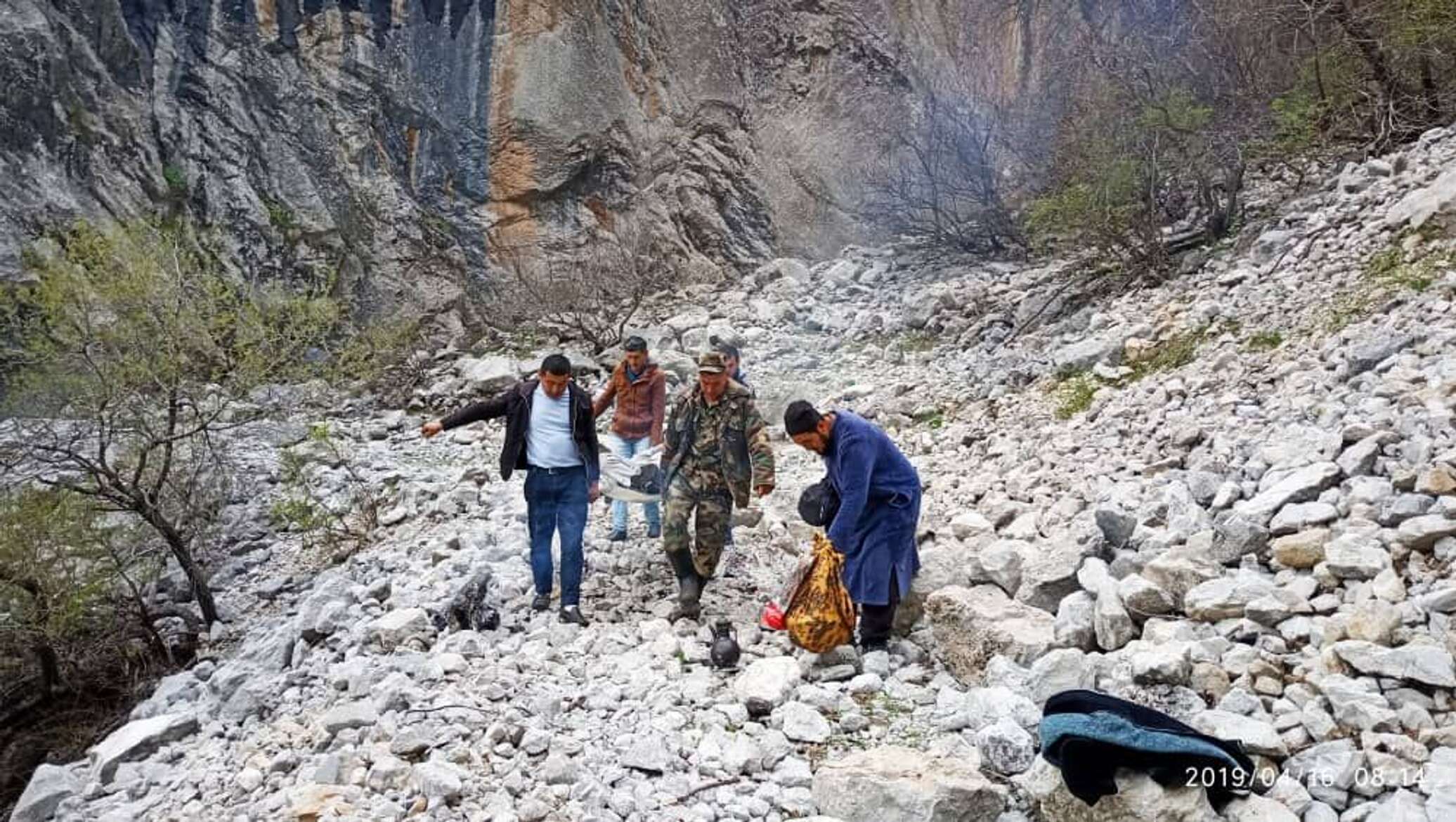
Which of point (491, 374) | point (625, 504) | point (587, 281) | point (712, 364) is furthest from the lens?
point (587, 281)

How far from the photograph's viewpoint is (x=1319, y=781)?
2.22m

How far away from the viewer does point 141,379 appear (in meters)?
5.90

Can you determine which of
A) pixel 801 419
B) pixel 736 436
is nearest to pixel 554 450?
pixel 736 436

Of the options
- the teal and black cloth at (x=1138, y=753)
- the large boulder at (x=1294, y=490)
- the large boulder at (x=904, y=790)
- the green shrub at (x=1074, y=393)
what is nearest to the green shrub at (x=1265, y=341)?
the green shrub at (x=1074, y=393)

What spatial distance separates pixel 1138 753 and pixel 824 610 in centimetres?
158

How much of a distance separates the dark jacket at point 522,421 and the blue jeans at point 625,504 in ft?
3.09

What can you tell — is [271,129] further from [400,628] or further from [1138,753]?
[1138,753]

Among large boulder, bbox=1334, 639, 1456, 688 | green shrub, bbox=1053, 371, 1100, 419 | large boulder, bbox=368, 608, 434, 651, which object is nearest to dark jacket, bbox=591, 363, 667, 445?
large boulder, bbox=368, 608, 434, 651

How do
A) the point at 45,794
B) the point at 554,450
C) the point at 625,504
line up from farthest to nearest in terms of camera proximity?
the point at 625,504 < the point at 554,450 < the point at 45,794

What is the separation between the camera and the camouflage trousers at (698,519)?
4.27 meters

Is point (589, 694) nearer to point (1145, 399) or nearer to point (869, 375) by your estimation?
point (1145, 399)

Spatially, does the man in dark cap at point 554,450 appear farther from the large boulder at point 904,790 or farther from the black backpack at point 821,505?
the large boulder at point 904,790

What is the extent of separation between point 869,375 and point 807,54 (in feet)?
29.9
